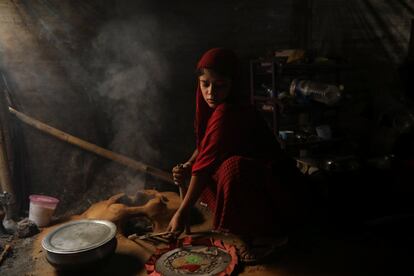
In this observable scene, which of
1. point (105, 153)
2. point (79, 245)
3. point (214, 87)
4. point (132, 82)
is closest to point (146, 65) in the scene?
point (132, 82)

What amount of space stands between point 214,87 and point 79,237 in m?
1.64

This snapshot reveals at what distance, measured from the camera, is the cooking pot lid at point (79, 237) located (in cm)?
254

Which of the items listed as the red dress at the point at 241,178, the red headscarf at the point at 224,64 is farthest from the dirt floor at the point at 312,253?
the red headscarf at the point at 224,64

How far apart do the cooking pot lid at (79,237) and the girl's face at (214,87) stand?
1360 mm

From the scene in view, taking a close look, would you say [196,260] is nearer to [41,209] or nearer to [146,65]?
[41,209]

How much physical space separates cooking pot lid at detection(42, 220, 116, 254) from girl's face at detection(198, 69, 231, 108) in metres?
1.36

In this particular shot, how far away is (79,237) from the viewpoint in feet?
8.96

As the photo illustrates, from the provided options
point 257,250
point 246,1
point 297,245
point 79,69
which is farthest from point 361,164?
point 79,69

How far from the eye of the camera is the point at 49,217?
372cm

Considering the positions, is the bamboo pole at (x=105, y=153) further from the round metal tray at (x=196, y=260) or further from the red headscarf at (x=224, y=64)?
the red headscarf at (x=224, y=64)

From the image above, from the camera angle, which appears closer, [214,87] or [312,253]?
[214,87]

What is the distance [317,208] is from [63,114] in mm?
3127

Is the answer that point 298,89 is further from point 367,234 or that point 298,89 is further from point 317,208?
point 367,234

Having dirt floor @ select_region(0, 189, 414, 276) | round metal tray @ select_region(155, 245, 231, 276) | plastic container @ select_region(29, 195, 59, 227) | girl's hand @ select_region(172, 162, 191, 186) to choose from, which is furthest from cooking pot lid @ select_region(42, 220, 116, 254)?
plastic container @ select_region(29, 195, 59, 227)
